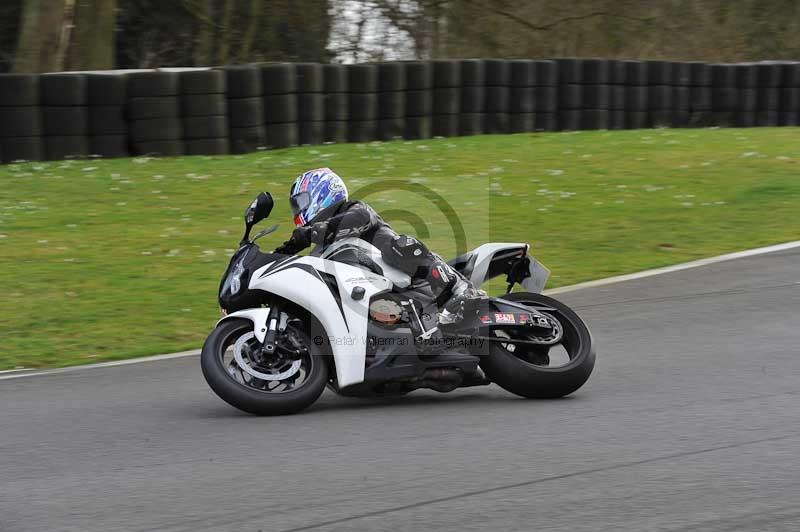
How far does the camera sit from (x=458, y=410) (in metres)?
6.10

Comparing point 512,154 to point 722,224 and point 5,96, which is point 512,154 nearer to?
point 722,224

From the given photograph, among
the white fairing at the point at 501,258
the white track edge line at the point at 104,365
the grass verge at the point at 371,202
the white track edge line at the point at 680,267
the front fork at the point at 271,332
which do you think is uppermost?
the white fairing at the point at 501,258

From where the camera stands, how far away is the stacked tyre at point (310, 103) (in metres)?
15.6

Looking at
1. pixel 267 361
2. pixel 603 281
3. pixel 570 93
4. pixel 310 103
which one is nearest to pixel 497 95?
pixel 570 93

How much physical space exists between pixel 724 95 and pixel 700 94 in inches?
18.1

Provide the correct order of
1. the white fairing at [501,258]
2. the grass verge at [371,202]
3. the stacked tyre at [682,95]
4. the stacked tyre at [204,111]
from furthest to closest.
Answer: the stacked tyre at [682,95] → the stacked tyre at [204,111] → the grass verge at [371,202] → the white fairing at [501,258]

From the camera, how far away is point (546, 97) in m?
17.8

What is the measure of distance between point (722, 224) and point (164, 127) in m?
7.28

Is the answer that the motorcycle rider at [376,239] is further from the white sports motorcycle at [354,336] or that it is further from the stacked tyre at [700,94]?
the stacked tyre at [700,94]

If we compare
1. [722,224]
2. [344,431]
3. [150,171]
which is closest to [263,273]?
[344,431]

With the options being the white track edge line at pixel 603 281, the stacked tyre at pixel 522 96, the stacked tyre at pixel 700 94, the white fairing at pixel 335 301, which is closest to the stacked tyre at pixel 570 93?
the stacked tyre at pixel 522 96

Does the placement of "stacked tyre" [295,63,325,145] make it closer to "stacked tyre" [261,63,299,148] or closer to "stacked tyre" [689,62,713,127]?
"stacked tyre" [261,63,299,148]

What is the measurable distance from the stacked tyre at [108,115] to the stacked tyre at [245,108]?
139cm

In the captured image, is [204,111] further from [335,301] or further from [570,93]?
[335,301]
